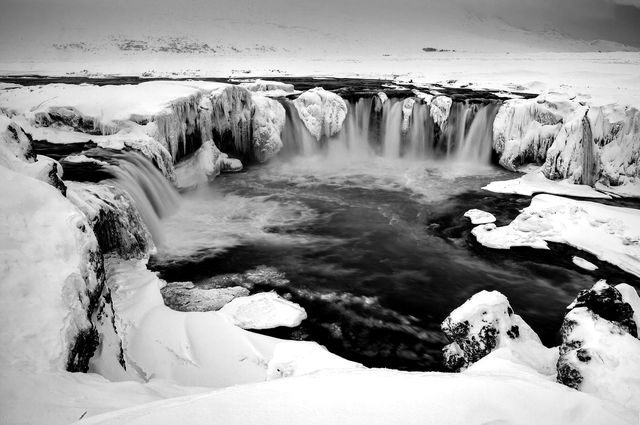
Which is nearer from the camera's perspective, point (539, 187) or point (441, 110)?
point (539, 187)

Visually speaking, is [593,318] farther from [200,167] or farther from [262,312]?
[200,167]

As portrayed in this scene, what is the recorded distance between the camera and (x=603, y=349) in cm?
413

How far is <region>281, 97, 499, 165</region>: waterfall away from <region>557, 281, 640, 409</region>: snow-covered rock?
44.6 ft

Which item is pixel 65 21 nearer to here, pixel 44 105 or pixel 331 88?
pixel 331 88

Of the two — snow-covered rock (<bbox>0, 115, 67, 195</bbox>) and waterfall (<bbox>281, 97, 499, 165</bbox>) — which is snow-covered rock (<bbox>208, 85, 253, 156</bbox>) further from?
snow-covered rock (<bbox>0, 115, 67, 195</bbox>)

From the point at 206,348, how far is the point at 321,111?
15.0 m

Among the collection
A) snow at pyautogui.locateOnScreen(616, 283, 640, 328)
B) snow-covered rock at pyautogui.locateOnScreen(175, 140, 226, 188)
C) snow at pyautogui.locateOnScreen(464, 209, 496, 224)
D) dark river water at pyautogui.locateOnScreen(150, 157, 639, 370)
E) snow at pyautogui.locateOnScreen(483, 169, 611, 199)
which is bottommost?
dark river water at pyautogui.locateOnScreen(150, 157, 639, 370)

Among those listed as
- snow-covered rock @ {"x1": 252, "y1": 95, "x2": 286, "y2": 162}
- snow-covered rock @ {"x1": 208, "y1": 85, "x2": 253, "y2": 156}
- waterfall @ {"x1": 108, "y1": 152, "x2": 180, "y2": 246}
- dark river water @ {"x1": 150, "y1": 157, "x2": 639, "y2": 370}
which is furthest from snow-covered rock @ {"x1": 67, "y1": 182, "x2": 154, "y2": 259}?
snow-covered rock @ {"x1": 252, "y1": 95, "x2": 286, "y2": 162}

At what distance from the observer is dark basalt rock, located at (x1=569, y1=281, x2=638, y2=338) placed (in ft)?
15.2

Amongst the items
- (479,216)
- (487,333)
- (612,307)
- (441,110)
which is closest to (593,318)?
(612,307)

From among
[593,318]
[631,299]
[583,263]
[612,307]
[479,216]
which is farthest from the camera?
[479,216]

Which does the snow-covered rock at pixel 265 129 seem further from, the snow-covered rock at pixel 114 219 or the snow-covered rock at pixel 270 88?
the snow-covered rock at pixel 114 219

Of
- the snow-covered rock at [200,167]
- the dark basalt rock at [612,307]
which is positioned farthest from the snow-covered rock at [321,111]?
the dark basalt rock at [612,307]

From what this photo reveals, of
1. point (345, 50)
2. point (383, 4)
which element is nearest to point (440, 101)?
point (345, 50)
